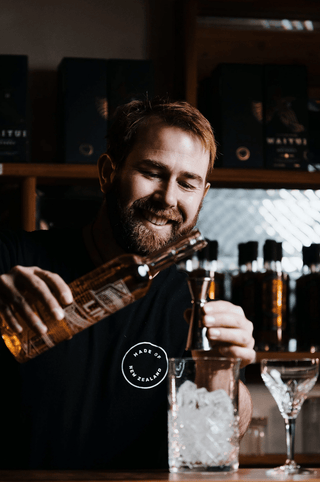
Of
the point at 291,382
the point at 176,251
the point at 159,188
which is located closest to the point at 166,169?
the point at 159,188

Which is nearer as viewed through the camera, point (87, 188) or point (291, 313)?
point (291, 313)

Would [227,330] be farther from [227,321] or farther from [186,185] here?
[186,185]

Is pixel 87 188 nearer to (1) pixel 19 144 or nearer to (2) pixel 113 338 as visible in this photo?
(1) pixel 19 144

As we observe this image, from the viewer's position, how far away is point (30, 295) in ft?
2.48

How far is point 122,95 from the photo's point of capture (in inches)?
70.6

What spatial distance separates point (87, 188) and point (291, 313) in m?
0.81

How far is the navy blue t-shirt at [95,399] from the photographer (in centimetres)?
117

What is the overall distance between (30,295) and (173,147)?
614mm

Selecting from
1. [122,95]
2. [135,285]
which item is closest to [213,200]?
[122,95]

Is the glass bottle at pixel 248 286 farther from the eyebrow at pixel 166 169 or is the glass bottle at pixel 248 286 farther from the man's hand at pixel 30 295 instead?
the man's hand at pixel 30 295

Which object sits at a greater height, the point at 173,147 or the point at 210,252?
the point at 173,147

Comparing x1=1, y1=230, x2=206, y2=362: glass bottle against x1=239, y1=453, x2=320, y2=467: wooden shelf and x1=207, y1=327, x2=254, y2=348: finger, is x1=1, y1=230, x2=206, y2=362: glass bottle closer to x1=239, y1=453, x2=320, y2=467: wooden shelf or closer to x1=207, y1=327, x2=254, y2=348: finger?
x1=207, y1=327, x2=254, y2=348: finger

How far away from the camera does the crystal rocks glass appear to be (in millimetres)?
646

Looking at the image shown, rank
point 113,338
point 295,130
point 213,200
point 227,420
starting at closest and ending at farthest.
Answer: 1. point 227,420
2. point 113,338
3. point 295,130
4. point 213,200
